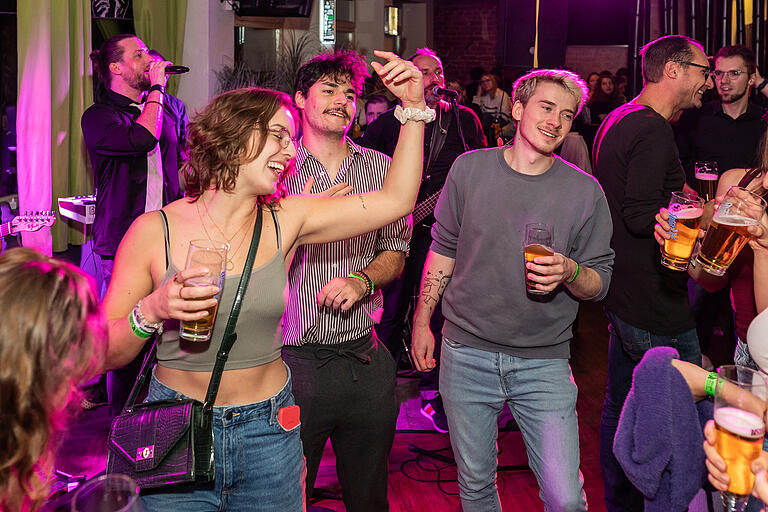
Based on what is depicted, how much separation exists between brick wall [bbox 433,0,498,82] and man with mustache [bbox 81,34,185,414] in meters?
10.4

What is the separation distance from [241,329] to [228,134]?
1.64 ft

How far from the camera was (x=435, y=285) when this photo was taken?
276 cm

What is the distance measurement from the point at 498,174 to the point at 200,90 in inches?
168

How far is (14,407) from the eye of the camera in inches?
47.6

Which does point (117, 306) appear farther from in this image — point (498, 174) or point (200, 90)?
point (200, 90)

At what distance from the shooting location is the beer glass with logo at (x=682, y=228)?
234cm

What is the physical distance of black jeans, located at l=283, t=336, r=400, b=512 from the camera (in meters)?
2.51

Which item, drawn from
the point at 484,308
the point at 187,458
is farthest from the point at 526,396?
the point at 187,458

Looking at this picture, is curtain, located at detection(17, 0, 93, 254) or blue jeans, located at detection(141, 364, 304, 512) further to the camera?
curtain, located at detection(17, 0, 93, 254)

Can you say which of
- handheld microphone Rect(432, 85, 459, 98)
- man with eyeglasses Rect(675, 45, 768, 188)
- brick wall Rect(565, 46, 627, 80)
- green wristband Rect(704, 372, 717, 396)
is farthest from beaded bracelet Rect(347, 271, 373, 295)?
brick wall Rect(565, 46, 627, 80)

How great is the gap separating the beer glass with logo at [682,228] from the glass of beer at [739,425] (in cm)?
90

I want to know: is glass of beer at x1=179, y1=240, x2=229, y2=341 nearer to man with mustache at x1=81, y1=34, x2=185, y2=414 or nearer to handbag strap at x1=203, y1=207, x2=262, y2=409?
handbag strap at x1=203, y1=207, x2=262, y2=409

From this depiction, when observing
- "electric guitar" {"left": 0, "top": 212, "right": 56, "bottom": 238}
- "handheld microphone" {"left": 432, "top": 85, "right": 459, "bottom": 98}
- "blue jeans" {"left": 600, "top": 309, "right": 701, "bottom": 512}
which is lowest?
"blue jeans" {"left": 600, "top": 309, "right": 701, "bottom": 512}

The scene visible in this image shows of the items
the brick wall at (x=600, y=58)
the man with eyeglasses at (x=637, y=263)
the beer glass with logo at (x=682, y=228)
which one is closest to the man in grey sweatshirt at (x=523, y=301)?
the beer glass with logo at (x=682, y=228)
